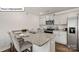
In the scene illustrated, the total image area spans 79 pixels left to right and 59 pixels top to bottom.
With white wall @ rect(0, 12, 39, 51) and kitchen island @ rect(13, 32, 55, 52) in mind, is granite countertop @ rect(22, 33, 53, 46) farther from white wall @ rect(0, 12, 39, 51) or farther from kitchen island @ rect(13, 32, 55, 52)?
white wall @ rect(0, 12, 39, 51)

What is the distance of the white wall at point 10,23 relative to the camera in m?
1.02

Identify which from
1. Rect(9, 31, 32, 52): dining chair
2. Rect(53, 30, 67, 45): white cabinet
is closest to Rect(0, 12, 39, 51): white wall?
Rect(9, 31, 32, 52): dining chair

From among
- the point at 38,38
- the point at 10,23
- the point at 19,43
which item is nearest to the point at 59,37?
the point at 38,38

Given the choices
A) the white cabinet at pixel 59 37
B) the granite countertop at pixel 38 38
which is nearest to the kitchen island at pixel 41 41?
the granite countertop at pixel 38 38

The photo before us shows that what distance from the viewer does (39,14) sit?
117cm

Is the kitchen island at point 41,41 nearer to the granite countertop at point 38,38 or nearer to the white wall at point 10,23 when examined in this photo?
the granite countertop at point 38,38

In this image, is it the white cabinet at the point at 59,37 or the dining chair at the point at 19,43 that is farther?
the white cabinet at the point at 59,37

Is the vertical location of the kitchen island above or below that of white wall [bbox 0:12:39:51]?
below

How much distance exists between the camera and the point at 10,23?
1077 millimetres

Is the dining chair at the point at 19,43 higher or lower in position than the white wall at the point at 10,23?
lower

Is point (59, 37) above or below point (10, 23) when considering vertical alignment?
below

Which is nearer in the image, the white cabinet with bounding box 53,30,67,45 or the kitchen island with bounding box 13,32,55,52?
the kitchen island with bounding box 13,32,55,52

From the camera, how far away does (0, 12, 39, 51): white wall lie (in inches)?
40.3

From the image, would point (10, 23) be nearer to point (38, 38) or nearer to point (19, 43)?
point (19, 43)
